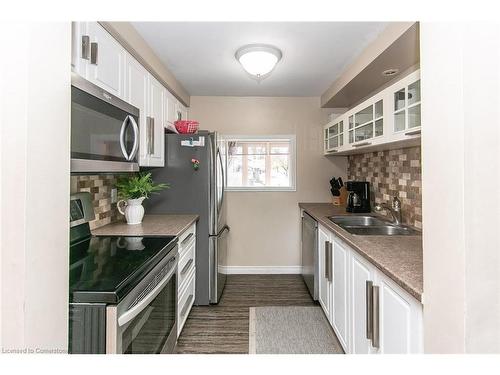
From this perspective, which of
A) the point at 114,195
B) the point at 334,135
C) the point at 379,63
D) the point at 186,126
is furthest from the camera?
the point at 334,135

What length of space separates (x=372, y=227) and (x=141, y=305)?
1881mm

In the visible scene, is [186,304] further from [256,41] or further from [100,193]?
[256,41]

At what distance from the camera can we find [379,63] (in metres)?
2.23

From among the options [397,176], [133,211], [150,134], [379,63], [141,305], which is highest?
[379,63]

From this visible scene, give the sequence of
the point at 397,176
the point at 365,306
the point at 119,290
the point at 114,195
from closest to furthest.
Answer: the point at 119,290 < the point at 365,306 < the point at 114,195 < the point at 397,176

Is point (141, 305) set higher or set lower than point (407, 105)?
lower

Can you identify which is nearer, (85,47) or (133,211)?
(85,47)

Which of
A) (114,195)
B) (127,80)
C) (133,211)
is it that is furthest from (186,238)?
(127,80)

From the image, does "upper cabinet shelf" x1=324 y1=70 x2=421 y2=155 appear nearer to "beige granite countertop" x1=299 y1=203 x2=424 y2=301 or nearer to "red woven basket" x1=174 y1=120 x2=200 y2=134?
"beige granite countertop" x1=299 y1=203 x2=424 y2=301

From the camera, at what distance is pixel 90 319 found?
1.06m

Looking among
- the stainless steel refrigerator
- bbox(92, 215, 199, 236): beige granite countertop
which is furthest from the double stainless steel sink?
bbox(92, 215, 199, 236): beige granite countertop

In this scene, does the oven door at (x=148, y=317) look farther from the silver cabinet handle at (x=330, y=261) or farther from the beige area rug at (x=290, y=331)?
the silver cabinet handle at (x=330, y=261)

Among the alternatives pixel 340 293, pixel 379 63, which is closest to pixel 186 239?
pixel 340 293
